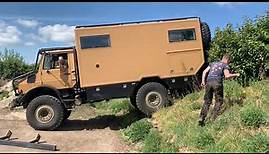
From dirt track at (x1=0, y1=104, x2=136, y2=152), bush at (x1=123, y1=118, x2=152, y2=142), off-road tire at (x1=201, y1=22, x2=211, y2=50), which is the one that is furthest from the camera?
off-road tire at (x1=201, y1=22, x2=211, y2=50)

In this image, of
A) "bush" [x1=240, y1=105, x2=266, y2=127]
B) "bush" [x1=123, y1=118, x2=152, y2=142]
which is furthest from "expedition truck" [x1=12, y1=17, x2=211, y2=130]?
"bush" [x1=240, y1=105, x2=266, y2=127]

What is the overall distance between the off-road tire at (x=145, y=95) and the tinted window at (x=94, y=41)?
180cm

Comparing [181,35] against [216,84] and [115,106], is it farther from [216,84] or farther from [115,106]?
[115,106]

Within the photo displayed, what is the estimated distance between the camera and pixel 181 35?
1461 centimetres

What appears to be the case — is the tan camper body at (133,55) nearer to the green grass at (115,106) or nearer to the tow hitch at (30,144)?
the green grass at (115,106)

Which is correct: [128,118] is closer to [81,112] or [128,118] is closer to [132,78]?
[132,78]

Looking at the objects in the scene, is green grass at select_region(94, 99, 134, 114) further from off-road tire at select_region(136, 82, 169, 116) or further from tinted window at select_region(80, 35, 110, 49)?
tinted window at select_region(80, 35, 110, 49)

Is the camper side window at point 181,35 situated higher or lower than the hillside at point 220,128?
higher

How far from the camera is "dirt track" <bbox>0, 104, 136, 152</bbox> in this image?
10.9 metres

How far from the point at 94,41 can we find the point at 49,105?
2411 mm

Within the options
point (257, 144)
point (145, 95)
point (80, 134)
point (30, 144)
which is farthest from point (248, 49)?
point (30, 144)

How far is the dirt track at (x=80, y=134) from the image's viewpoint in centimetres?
1094

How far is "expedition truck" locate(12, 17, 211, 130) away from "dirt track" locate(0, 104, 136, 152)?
27.7 inches

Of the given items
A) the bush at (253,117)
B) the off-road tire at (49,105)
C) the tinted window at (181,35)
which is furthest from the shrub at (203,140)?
the off-road tire at (49,105)
